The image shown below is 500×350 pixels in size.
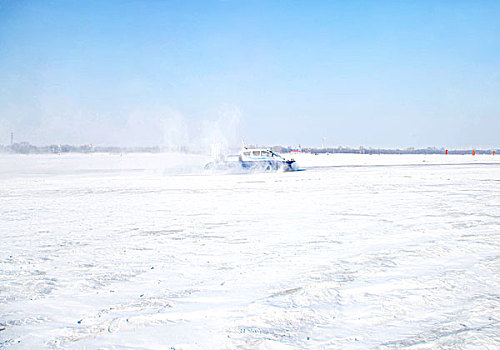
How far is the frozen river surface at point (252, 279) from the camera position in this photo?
3.61m

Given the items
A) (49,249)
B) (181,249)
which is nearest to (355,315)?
(181,249)

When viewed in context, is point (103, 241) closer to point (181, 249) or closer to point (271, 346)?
point (181, 249)

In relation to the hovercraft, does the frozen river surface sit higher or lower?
lower

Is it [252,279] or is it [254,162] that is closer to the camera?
[252,279]

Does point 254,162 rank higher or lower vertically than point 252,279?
higher

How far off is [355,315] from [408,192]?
Answer: 11.5 metres

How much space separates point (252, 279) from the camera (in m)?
5.12

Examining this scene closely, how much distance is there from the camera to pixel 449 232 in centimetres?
773

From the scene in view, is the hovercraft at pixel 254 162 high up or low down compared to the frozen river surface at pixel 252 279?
up

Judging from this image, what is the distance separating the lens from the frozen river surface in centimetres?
361

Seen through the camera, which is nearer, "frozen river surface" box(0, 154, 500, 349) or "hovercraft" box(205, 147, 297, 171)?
"frozen river surface" box(0, 154, 500, 349)

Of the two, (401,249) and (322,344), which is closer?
(322,344)

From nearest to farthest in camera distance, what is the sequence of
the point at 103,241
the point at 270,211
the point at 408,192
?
the point at 103,241 < the point at 270,211 < the point at 408,192

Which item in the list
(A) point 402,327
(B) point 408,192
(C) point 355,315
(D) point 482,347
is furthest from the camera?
(B) point 408,192
